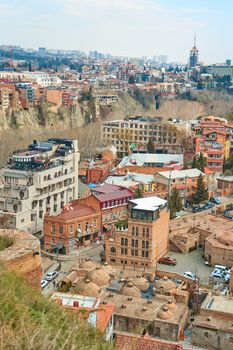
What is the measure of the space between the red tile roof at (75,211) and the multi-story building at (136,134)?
12020 millimetres

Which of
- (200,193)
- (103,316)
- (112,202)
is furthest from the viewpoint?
(200,193)

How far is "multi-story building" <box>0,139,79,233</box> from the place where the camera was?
1529 centimetres

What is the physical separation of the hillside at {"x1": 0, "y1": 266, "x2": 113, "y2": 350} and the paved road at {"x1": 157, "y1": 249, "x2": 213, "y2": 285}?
7.16 m

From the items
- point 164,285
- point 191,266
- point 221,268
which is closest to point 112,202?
point 191,266

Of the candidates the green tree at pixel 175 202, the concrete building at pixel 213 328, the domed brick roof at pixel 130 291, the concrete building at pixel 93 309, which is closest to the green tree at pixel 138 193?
the green tree at pixel 175 202

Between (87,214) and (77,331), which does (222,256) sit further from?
(77,331)

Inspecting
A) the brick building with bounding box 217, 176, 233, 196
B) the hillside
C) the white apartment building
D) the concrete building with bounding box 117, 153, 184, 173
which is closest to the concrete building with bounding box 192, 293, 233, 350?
the hillside

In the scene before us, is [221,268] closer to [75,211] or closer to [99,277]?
[99,277]

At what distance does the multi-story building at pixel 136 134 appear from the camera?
90.7 feet

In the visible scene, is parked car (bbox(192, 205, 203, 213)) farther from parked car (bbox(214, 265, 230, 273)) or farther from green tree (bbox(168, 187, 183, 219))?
parked car (bbox(214, 265, 230, 273))

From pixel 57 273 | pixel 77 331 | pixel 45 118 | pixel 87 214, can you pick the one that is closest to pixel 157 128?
pixel 45 118

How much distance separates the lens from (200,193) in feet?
61.2

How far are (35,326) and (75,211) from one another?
34.9ft

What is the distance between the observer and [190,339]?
31.8 ft
